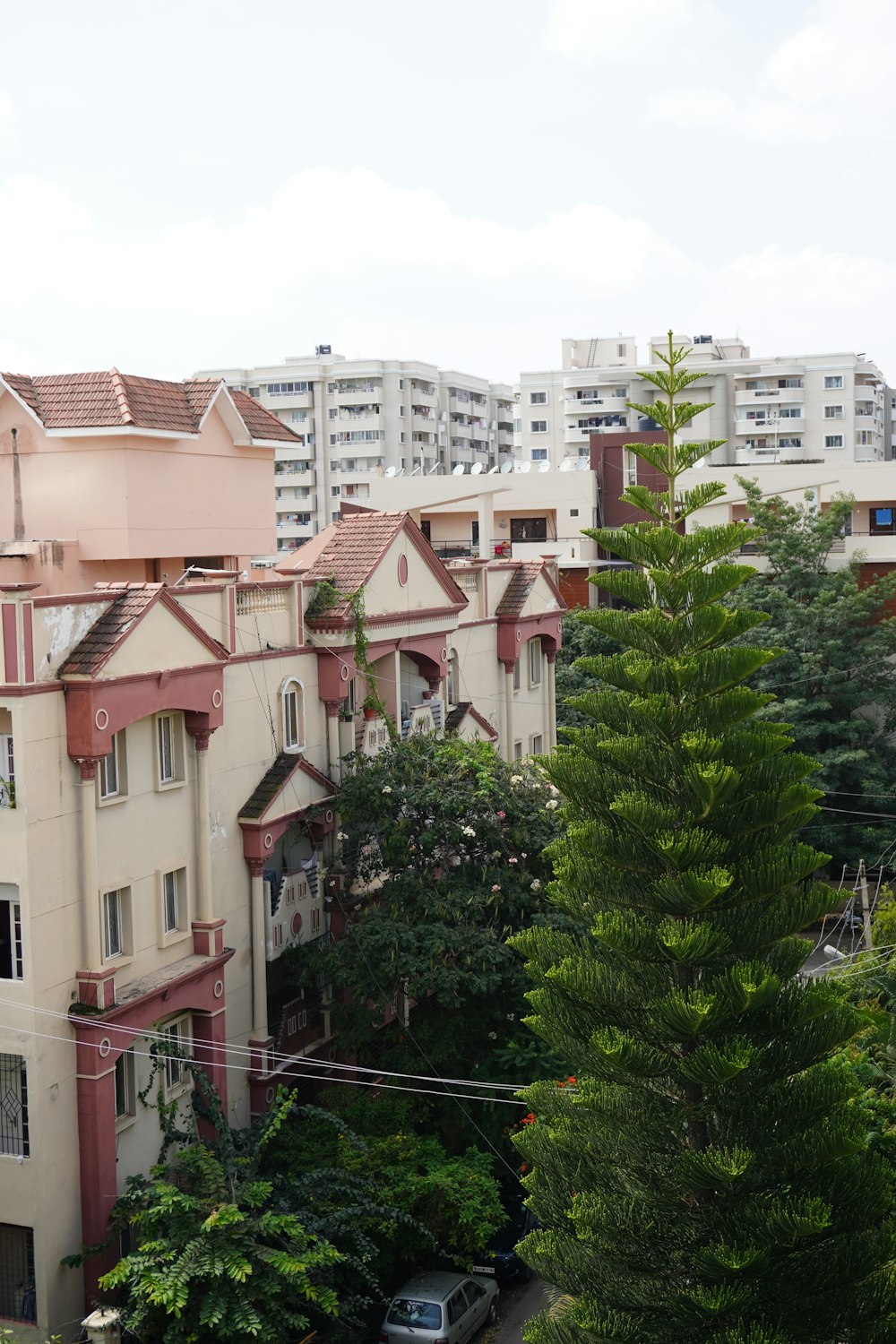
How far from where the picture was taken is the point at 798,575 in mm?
38094

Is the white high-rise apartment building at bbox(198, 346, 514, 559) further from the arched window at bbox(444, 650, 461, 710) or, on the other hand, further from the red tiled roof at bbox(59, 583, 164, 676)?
the red tiled roof at bbox(59, 583, 164, 676)

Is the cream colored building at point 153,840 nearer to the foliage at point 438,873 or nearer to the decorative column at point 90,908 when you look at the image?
the decorative column at point 90,908

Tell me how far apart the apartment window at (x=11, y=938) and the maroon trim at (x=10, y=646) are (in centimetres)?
238

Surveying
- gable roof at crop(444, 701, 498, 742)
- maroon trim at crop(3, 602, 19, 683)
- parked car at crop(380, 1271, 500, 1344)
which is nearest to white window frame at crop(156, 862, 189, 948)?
maroon trim at crop(3, 602, 19, 683)

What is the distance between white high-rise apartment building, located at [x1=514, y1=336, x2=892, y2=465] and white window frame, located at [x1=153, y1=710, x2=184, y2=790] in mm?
56224

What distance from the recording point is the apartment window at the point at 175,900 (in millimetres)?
18062

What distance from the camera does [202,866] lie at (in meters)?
18.5

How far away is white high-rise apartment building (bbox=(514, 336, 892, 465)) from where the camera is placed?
7338 cm

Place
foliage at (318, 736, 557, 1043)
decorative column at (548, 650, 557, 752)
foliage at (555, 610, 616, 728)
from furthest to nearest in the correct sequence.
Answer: foliage at (555, 610, 616, 728)
decorative column at (548, 650, 557, 752)
foliage at (318, 736, 557, 1043)

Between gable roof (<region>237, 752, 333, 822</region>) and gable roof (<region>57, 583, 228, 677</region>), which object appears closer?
gable roof (<region>57, 583, 228, 677</region>)

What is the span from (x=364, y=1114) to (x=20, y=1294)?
16.1 feet

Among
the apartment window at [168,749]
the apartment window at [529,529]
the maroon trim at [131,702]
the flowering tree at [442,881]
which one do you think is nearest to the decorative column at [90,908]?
the maroon trim at [131,702]

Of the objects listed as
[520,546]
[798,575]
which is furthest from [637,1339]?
[520,546]

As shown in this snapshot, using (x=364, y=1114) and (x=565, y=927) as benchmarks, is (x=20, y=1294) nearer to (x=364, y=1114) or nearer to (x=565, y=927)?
(x=364, y=1114)
